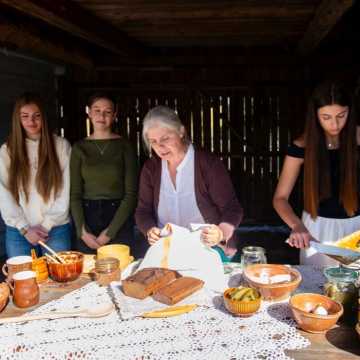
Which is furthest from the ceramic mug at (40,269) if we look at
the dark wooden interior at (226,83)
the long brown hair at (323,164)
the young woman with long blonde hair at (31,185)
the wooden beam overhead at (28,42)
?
the dark wooden interior at (226,83)

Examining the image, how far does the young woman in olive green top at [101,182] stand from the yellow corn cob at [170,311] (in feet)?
5.09

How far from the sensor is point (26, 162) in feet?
10.2

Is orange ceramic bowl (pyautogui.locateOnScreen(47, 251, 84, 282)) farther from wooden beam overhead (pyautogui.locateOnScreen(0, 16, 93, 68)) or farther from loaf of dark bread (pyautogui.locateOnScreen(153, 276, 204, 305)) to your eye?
wooden beam overhead (pyautogui.locateOnScreen(0, 16, 93, 68))

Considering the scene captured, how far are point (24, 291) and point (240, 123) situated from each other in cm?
504

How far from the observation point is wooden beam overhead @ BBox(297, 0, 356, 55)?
3.25 meters

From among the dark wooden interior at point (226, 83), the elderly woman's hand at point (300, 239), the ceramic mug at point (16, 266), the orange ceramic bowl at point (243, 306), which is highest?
the dark wooden interior at point (226, 83)

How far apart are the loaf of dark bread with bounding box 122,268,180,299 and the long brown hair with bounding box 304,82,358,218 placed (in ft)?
3.25

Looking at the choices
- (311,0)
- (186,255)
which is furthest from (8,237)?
(311,0)

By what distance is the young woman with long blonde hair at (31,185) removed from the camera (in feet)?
10.2

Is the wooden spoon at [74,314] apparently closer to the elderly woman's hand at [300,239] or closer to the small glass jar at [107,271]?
the small glass jar at [107,271]

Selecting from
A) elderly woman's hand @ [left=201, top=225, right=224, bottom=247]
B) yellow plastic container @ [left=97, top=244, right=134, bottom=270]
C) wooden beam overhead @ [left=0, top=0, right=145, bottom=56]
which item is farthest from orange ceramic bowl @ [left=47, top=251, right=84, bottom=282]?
wooden beam overhead @ [left=0, top=0, right=145, bottom=56]

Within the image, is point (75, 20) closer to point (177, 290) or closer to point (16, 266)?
point (16, 266)

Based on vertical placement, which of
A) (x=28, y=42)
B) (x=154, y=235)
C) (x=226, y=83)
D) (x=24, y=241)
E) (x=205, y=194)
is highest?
(x=28, y=42)

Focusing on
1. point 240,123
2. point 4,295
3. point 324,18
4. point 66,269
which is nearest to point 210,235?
point 66,269
